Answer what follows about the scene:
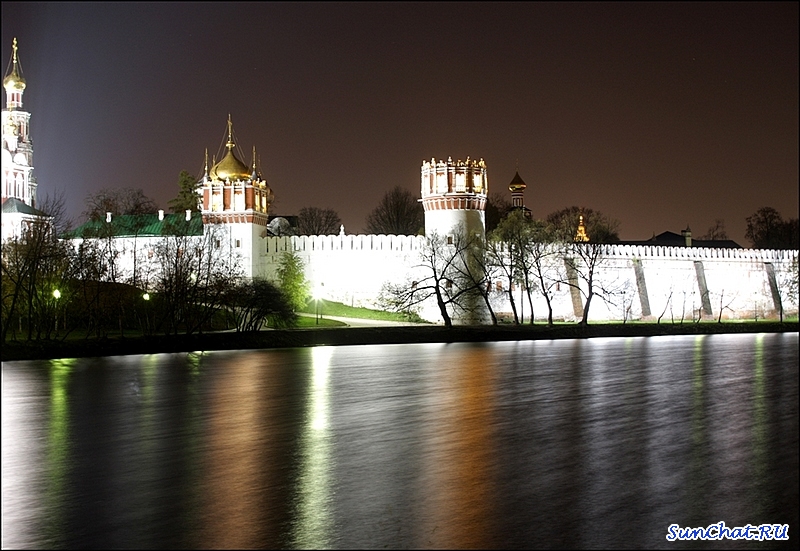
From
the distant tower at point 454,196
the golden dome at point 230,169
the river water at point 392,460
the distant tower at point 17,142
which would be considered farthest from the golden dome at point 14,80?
the river water at point 392,460

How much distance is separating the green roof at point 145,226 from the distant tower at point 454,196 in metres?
11.1

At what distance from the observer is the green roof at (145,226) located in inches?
1768

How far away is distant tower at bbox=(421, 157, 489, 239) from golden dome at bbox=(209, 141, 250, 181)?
31.3ft

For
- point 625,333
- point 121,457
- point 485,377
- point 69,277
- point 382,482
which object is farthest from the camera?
point 625,333

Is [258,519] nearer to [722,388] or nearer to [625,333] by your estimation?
[722,388]

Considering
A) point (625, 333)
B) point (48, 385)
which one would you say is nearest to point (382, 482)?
point (48, 385)

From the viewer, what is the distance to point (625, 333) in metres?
40.4

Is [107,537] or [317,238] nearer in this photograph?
[107,537]

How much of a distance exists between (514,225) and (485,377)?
23338 millimetres

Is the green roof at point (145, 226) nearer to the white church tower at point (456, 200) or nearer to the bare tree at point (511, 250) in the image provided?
the white church tower at point (456, 200)

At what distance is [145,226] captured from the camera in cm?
5019

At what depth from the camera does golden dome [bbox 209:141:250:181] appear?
152 ft

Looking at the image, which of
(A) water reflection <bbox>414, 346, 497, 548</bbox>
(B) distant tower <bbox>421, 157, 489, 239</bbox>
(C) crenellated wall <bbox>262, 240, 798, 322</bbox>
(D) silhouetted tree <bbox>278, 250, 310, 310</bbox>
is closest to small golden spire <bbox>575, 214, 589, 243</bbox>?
(C) crenellated wall <bbox>262, 240, 798, 322</bbox>

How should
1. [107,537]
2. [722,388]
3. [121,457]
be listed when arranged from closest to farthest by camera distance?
[107,537] → [121,457] → [722,388]
